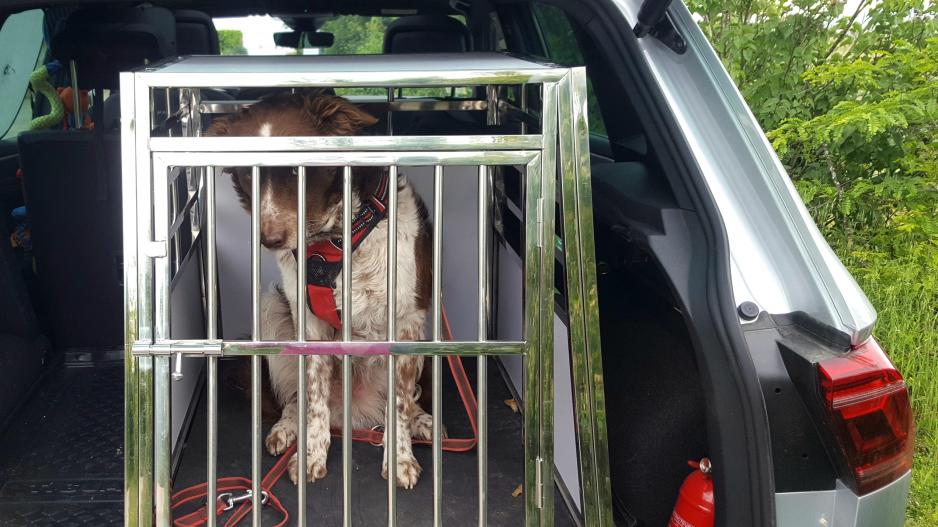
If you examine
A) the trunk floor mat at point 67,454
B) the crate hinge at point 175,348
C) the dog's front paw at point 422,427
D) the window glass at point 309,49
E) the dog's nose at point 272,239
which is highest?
the window glass at point 309,49

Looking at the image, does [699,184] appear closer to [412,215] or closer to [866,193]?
[412,215]

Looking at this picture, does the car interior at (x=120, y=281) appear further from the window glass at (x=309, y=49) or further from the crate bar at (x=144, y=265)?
the crate bar at (x=144, y=265)

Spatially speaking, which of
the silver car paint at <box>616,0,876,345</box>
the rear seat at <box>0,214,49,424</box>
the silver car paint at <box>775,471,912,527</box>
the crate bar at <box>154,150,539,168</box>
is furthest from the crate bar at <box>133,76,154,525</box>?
the rear seat at <box>0,214,49,424</box>

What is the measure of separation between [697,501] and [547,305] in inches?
23.1

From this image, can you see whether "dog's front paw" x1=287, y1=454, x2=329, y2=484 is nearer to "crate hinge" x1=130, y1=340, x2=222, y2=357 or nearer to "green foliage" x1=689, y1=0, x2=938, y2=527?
"crate hinge" x1=130, y1=340, x2=222, y2=357

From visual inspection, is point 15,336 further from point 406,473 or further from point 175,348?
point 175,348

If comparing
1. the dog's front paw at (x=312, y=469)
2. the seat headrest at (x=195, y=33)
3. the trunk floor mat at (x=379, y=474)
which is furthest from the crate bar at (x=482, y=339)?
the seat headrest at (x=195, y=33)

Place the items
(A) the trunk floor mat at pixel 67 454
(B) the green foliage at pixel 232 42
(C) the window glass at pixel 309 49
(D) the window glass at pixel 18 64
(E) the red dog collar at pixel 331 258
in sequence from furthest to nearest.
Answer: (B) the green foliage at pixel 232 42, (C) the window glass at pixel 309 49, (D) the window glass at pixel 18 64, (E) the red dog collar at pixel 331 258, (A) the trunk floor mat at pixel 67 454

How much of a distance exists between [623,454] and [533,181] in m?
1.00

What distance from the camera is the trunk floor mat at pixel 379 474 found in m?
2.61

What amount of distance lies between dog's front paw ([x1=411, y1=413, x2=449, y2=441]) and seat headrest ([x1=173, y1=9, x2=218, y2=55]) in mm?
1921

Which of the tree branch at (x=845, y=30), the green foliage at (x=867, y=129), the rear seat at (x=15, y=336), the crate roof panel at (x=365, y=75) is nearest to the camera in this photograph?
the crate roof panel at (x=365, y=75)

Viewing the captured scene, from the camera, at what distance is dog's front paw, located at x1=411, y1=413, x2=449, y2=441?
3219 mm

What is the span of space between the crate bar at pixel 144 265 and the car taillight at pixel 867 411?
136 centimetres
